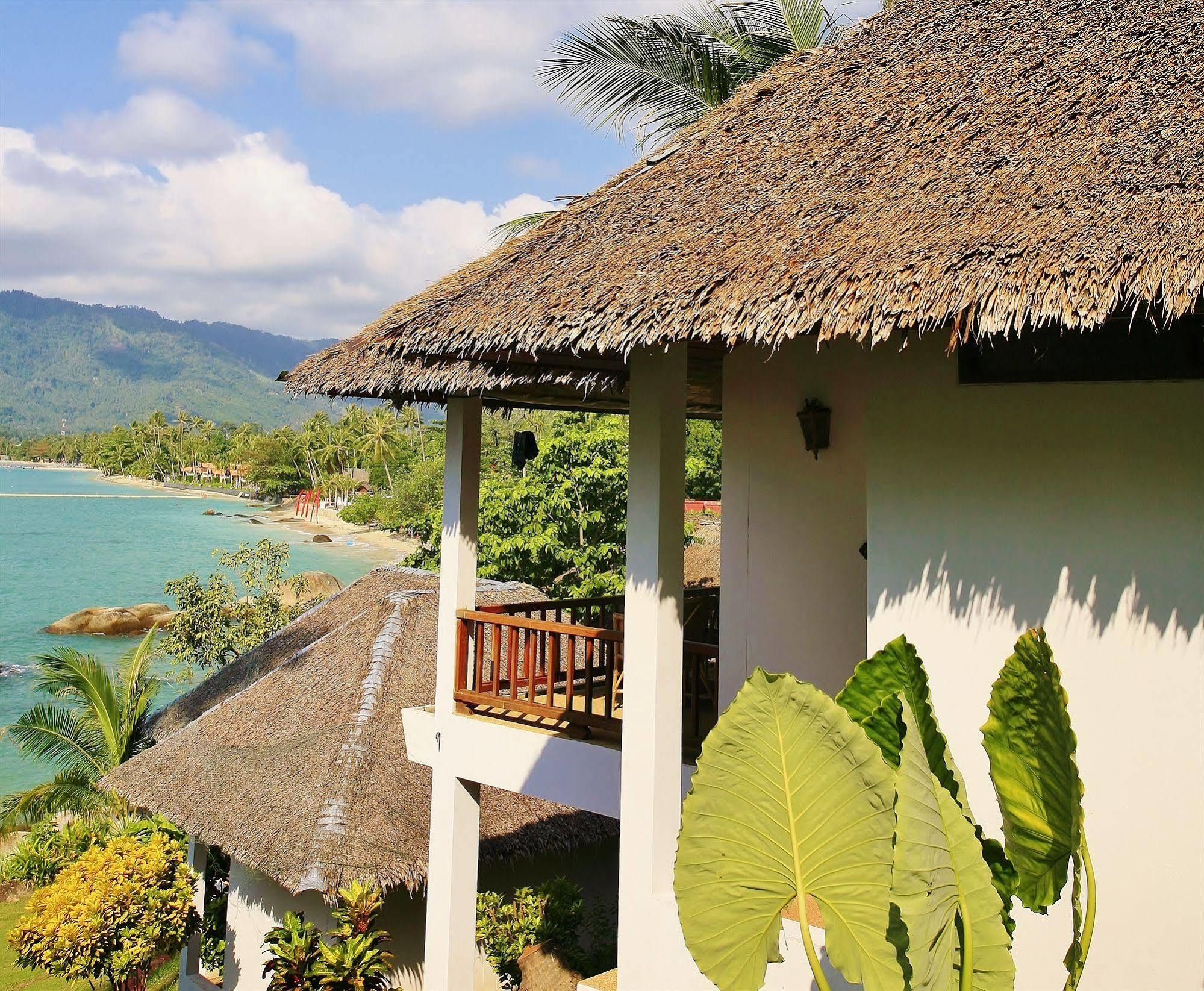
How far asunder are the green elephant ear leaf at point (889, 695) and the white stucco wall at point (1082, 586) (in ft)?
3.11

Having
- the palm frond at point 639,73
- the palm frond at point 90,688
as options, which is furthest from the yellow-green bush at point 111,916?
the palm frond at point 639,73

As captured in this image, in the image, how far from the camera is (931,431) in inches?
160

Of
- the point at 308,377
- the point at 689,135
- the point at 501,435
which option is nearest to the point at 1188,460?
the point at 689,135

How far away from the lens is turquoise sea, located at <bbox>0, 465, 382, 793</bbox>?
40125 millimetres

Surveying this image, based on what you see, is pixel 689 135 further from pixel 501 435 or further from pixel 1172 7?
pixel 501 435

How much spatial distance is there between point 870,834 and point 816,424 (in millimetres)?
3066

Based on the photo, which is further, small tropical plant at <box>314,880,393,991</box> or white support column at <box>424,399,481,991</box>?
white support column at <box>424,399,481,991</box>

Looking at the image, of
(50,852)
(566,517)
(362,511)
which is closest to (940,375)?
(566,517)

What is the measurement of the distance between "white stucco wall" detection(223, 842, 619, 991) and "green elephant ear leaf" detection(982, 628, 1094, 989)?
24.1ft

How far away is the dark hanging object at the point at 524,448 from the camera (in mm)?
8289

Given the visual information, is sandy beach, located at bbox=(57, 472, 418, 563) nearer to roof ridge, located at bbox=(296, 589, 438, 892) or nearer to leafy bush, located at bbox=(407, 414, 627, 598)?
leafy bush, located at bbox=(407, 414, 627, 598)

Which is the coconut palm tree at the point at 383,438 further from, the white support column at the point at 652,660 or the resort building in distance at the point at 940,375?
the white support column at the point at 652,660

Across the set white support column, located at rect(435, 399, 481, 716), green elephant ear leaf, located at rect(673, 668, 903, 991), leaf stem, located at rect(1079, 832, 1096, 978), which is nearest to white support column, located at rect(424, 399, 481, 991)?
white support column, located at rect(435, 399, 481, 716)

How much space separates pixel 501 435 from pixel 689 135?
45332mm
